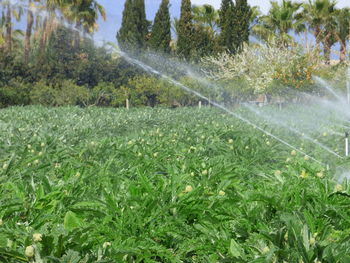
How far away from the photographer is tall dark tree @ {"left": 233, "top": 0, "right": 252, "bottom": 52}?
133 ft

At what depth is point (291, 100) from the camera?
29188 mm

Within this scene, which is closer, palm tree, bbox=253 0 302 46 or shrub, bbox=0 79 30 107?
shrub, bbox=0 79 30 107

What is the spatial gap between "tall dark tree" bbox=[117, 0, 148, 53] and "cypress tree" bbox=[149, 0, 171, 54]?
1.85 m

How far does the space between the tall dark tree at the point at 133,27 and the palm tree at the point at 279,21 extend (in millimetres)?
12527

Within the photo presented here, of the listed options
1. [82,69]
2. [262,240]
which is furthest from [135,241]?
[82,69]

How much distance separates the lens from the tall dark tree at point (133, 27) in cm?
4297

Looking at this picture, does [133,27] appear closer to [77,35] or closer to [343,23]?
[77,35]

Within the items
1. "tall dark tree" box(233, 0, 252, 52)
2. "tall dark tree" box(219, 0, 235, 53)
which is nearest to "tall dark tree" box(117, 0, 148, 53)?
"tall dark tree" box(219, 0, 235, 53)

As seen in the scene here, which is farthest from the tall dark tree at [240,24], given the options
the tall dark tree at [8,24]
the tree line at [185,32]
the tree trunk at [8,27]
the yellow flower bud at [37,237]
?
the yellow flower bud at [37,237]

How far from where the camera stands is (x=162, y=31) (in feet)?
136

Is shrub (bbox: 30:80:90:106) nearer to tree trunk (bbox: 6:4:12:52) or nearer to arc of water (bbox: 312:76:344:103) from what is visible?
tree trunk (bbox: 6:4:12:52)

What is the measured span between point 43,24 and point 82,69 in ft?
28.6

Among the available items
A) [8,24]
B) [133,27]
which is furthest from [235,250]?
[8,24]

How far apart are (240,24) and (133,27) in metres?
9.34
